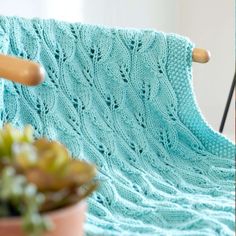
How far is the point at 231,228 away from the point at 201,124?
0.38 metres

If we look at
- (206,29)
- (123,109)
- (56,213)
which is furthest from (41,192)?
(206,29)

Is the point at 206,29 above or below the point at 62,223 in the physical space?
above

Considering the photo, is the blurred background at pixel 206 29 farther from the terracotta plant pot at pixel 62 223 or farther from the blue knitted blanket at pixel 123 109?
the terracotta plant pot at pixel 62 223

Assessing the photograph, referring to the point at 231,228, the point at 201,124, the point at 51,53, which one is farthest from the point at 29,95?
the point at 231,228

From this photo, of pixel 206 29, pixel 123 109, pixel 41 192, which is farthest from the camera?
pixel 206 29

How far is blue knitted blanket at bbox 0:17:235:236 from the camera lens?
1.06 meters

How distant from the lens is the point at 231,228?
0.83 meters

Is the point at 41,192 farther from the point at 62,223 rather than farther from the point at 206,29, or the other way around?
the point at 206,29

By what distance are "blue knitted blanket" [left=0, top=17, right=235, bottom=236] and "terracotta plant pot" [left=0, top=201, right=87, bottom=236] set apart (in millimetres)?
422

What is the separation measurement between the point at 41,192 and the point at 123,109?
0.70 m

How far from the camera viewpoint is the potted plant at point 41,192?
0.48 m

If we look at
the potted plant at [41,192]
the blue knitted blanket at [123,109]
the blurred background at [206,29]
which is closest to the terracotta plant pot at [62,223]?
the potted plant at [41,192]

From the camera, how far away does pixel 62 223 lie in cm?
52

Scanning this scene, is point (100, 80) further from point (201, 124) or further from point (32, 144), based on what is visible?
point (32, 144)
